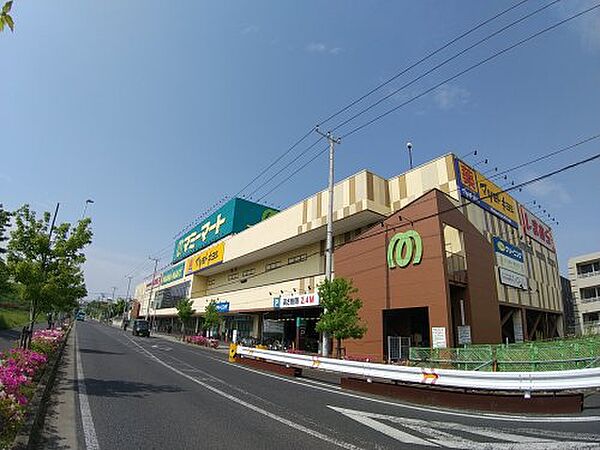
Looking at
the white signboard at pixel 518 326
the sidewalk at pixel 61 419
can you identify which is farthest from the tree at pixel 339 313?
the white signboard at pixel 518 326

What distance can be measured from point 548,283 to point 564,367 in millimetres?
28181

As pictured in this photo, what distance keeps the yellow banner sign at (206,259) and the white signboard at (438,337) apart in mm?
30239

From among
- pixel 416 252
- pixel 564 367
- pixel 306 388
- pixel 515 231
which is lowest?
pixel 306 388

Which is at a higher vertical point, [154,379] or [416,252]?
[416,252]

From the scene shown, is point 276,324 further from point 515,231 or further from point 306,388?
point 306,388

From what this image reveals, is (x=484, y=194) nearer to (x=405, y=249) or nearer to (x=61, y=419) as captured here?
(x=405, y=249)

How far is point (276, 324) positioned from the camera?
36719 mm

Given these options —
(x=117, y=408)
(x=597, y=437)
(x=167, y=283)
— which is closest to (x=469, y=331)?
(x=597, y=437)

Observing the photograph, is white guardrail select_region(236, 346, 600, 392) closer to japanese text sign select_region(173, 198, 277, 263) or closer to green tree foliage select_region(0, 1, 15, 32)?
green tree foliage select_region(0, 1, 15, 32)

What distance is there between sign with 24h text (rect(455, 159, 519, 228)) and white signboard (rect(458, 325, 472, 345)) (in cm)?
739

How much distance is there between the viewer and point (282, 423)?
6992mm

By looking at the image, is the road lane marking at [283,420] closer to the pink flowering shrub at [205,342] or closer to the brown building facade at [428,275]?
the brown building facade at [428,275]

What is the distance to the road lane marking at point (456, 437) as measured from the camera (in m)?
5.61

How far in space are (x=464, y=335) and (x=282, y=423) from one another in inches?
613
